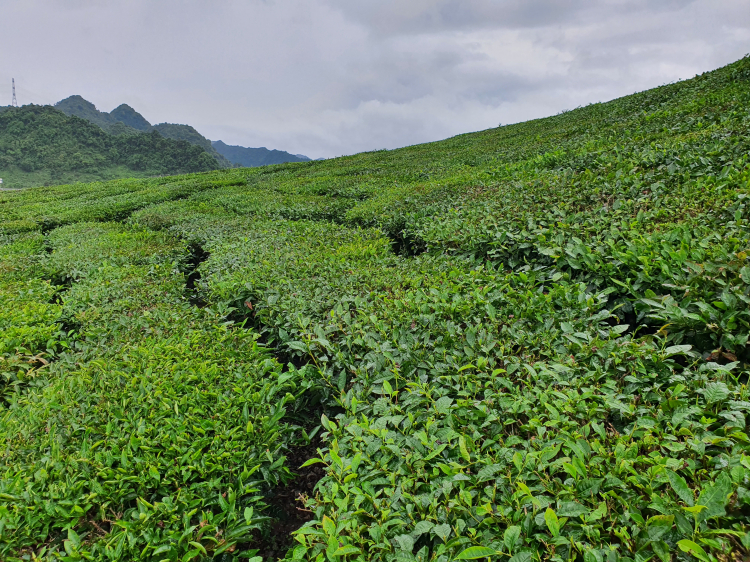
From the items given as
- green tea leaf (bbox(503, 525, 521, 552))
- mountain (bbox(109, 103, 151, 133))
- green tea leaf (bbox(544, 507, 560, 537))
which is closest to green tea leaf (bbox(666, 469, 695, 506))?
green tea leaf (bbox(544, 507, 560, 537))

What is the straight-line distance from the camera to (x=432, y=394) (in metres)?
2.31

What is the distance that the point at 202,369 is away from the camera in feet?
9.04

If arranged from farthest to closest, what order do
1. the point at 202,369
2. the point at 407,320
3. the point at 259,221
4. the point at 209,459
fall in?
1. the point at 259,221
2. the point at 407,320
3. the point at 202,369
4. the point at 209,459

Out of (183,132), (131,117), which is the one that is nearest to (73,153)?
(183,132)

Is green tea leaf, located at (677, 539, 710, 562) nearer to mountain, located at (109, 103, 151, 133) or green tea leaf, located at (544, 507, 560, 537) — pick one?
green tea leaf, located at (544, 507, 560, 537)

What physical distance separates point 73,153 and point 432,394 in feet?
248

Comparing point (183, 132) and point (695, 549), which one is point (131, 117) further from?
point (695, 549)

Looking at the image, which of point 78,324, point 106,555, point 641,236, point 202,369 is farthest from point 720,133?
point 78,324

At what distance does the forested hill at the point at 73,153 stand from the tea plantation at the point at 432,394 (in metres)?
63.2

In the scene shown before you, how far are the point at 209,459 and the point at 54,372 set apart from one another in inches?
79.6

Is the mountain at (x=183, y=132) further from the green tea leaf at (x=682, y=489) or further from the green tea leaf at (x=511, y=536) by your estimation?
the green tea leaf at (x=682, y=489)

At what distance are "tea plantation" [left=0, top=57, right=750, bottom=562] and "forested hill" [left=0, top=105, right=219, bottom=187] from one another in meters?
63.2

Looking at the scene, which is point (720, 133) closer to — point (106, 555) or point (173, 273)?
point (106, 555)

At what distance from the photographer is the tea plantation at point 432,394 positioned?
1545mm
